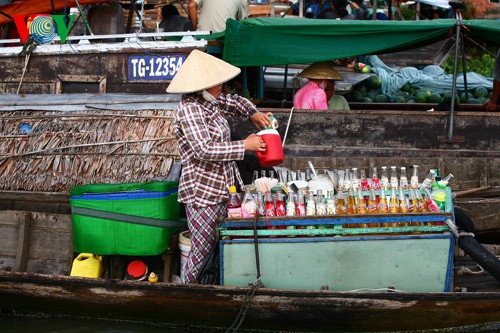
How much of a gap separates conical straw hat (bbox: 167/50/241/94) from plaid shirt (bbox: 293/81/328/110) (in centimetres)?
238

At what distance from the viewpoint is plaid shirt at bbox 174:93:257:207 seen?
Answer: 5.62 meters

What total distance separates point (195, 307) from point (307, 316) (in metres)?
0.85

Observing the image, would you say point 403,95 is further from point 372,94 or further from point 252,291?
point 252,291

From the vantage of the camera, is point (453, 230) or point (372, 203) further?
point (372, 203)

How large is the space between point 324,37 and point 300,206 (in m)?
2.71

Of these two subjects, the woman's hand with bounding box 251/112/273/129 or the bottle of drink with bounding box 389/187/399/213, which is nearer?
the bottle of drink with bounding box 389/187/399/213

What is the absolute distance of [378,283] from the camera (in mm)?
5730

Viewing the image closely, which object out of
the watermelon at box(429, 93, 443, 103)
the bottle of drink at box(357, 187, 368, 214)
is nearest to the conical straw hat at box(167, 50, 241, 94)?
the bottle of drink at box(357, 187, 368, 214)

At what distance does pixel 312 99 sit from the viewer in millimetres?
8195

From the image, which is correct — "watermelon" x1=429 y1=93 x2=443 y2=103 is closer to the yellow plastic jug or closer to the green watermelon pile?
the green watermelon pile

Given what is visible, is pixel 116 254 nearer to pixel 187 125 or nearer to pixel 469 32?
pixel 187 125

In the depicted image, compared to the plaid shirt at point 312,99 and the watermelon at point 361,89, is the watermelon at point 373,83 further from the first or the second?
the plaid shirt at point 312,99

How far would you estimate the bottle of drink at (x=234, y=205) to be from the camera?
18.6 feet

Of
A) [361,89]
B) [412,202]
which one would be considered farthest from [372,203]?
[361,89]
